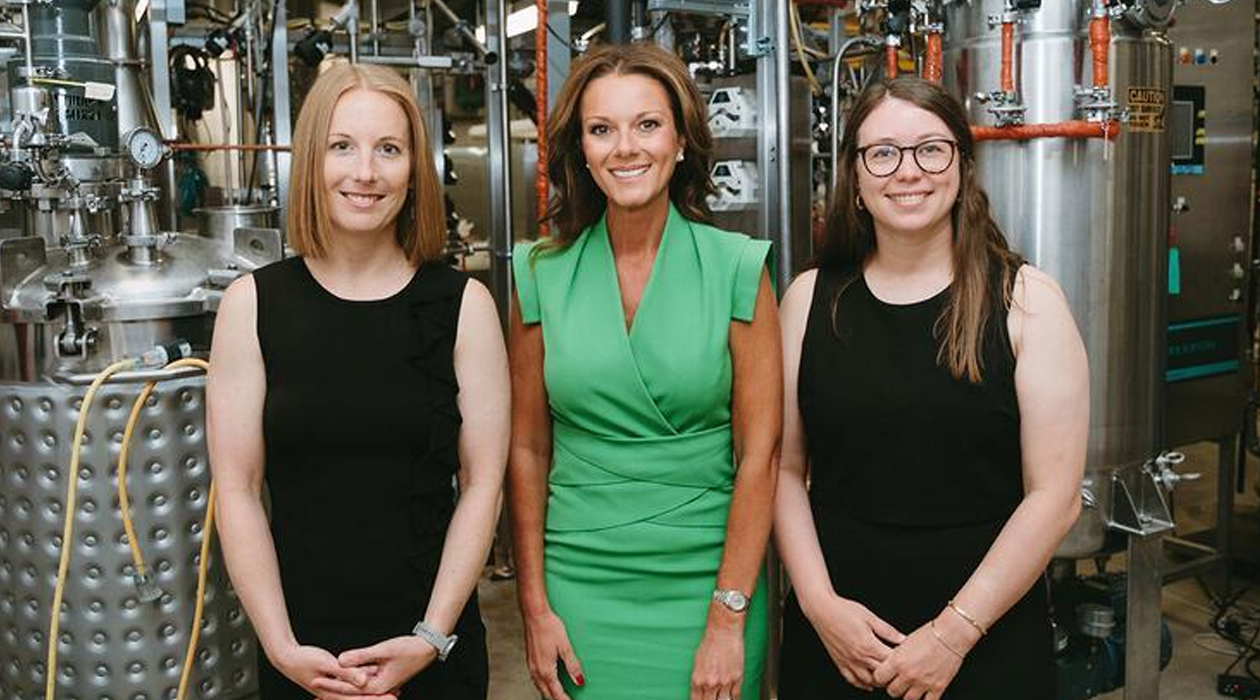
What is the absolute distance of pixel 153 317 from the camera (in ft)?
7.30

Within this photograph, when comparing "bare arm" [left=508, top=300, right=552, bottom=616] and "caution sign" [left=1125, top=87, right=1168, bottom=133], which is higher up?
"caution sign" [left=1125, top=87, right=1168, bottom=133]

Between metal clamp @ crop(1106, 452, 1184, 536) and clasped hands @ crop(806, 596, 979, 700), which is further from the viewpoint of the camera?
metal clamp @ crop(1106, 452, 1184, 536)

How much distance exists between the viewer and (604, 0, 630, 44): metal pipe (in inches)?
116

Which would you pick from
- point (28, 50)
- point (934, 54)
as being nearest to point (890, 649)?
point (934, 54)

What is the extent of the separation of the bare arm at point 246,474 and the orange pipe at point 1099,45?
192 cm

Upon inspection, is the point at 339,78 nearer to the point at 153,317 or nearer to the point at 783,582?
the point at 153,317

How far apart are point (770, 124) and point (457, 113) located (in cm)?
466

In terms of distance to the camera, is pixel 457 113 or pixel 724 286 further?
pixel 457 113

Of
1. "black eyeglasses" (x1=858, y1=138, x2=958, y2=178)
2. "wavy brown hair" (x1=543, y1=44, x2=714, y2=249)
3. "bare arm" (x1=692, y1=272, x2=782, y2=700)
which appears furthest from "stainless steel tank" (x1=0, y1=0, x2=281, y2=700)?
"black eyeglasses" (x1=858, y1=138, x2=958, y2=178)

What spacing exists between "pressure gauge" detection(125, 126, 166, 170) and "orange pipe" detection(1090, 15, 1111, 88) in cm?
207

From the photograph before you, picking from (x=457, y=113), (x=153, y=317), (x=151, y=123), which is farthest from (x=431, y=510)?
(x=457, y=113)

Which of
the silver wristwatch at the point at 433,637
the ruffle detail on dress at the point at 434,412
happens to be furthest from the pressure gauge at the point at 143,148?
the silver wristwatch at the point at 433,637

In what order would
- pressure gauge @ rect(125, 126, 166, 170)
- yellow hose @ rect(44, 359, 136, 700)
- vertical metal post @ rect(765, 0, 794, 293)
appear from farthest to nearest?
vertical metal post @ rect(765, 0, 794, 293)
pressure gauge @ rect(125, 126, 166, 170)
yellow hose @ rect(44, 359, 136, 700)

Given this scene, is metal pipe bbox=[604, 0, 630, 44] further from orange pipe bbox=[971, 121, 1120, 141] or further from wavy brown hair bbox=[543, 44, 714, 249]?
wavy brown hair bbox=[543, 44, 714, 249]
